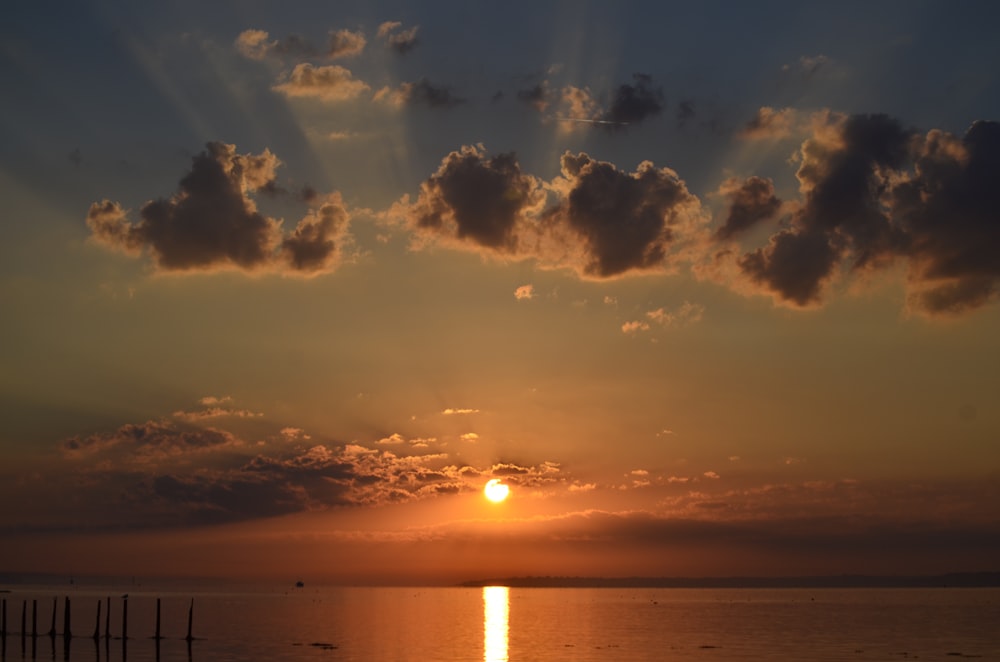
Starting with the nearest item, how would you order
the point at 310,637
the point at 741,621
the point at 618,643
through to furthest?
the point at 618,643, the point at 310,637, the point at 741,621

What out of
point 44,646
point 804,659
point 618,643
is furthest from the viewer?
point 618,643

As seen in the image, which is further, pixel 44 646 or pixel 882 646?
pixel 882 646

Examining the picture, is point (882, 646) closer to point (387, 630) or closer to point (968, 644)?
point (968, 644)

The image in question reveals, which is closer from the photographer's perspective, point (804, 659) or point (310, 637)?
point (804, 659)

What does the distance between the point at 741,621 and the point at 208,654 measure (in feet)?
304

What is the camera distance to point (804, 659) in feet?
274

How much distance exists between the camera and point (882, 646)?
313ft

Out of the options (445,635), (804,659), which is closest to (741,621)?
(445,635)

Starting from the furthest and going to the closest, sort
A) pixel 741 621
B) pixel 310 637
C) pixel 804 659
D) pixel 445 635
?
pixel 741 621
pixel 445 635
pixel 310 637
pixel 804 659

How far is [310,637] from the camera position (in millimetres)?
110625

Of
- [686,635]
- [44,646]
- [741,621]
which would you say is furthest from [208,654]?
[741,621]

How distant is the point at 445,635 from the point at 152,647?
37913mm

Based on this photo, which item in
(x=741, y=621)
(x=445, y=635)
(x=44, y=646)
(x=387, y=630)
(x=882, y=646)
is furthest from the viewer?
(x=741, y=621)

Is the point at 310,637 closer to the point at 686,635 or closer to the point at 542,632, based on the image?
the point at 542,632
